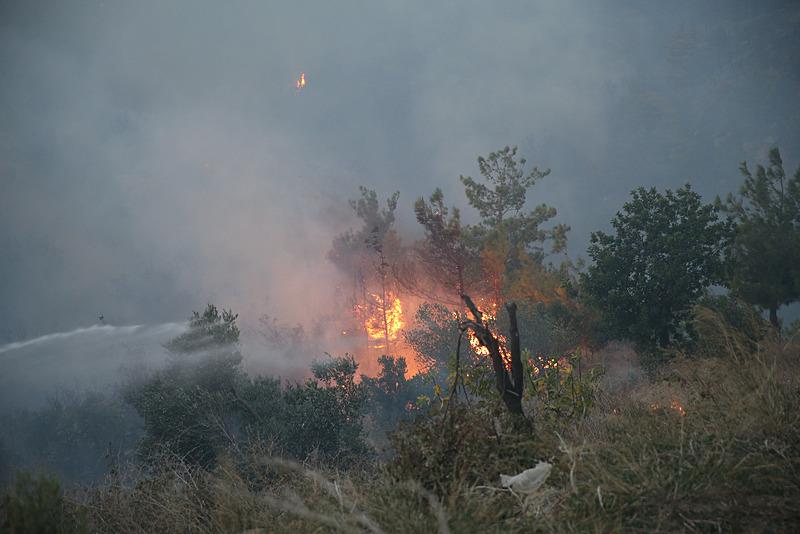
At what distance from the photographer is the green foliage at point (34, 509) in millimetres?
4906

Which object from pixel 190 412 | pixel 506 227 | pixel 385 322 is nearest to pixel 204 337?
pixel 190 412

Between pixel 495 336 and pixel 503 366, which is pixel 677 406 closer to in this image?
pixel 503 366

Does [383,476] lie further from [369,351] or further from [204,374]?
[369,351]

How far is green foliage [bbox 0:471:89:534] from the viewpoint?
4906 millimetres

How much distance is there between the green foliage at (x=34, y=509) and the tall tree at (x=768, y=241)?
2810cm

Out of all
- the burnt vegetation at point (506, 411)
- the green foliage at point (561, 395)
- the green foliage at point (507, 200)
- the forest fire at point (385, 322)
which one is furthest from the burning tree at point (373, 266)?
the green foliage at point (561, 395)

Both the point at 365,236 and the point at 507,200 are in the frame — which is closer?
the point at 507,200

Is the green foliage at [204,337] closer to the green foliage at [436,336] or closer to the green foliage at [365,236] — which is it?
the green foliage at [436,336]

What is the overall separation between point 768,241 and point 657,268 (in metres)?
7.76

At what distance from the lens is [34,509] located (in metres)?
4.98

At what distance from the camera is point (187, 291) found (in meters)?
149

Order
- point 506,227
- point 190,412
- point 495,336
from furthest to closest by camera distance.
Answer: point 506,227
point 190,412
point 495,336

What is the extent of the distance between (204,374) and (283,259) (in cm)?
11134

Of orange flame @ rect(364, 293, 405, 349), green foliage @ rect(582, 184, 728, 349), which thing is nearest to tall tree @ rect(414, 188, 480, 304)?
green foliage @ rect(582, 184, 728, 349)
